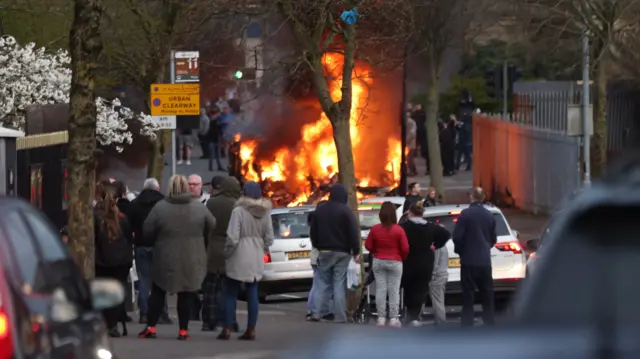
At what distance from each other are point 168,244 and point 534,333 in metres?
Result: 10.5

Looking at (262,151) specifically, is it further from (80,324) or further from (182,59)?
(80,324)

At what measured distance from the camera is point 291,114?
3378 centimetres

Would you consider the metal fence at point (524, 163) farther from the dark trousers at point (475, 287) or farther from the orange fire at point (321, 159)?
the dark trousers at point (475, 287)

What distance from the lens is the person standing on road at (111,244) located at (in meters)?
14.6

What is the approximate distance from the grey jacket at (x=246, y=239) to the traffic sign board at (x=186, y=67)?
8386 millimetres

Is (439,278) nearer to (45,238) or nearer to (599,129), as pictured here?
(45,238)

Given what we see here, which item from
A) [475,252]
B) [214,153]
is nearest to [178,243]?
[475,252]

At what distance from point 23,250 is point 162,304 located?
8.01m

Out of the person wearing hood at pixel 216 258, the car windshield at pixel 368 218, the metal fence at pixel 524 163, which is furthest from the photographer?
the metal fence at pixel 524 163

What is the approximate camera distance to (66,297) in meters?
6.65

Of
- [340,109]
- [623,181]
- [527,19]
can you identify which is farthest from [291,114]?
[623,181]

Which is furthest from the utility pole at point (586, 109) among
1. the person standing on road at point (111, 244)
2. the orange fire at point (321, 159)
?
the person standing on road at point (111, 244)

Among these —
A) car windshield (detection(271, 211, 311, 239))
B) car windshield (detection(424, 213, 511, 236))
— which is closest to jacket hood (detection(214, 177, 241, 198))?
car windshield (detection(424, 213, 511, 236))

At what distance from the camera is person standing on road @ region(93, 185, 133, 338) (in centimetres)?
1455
